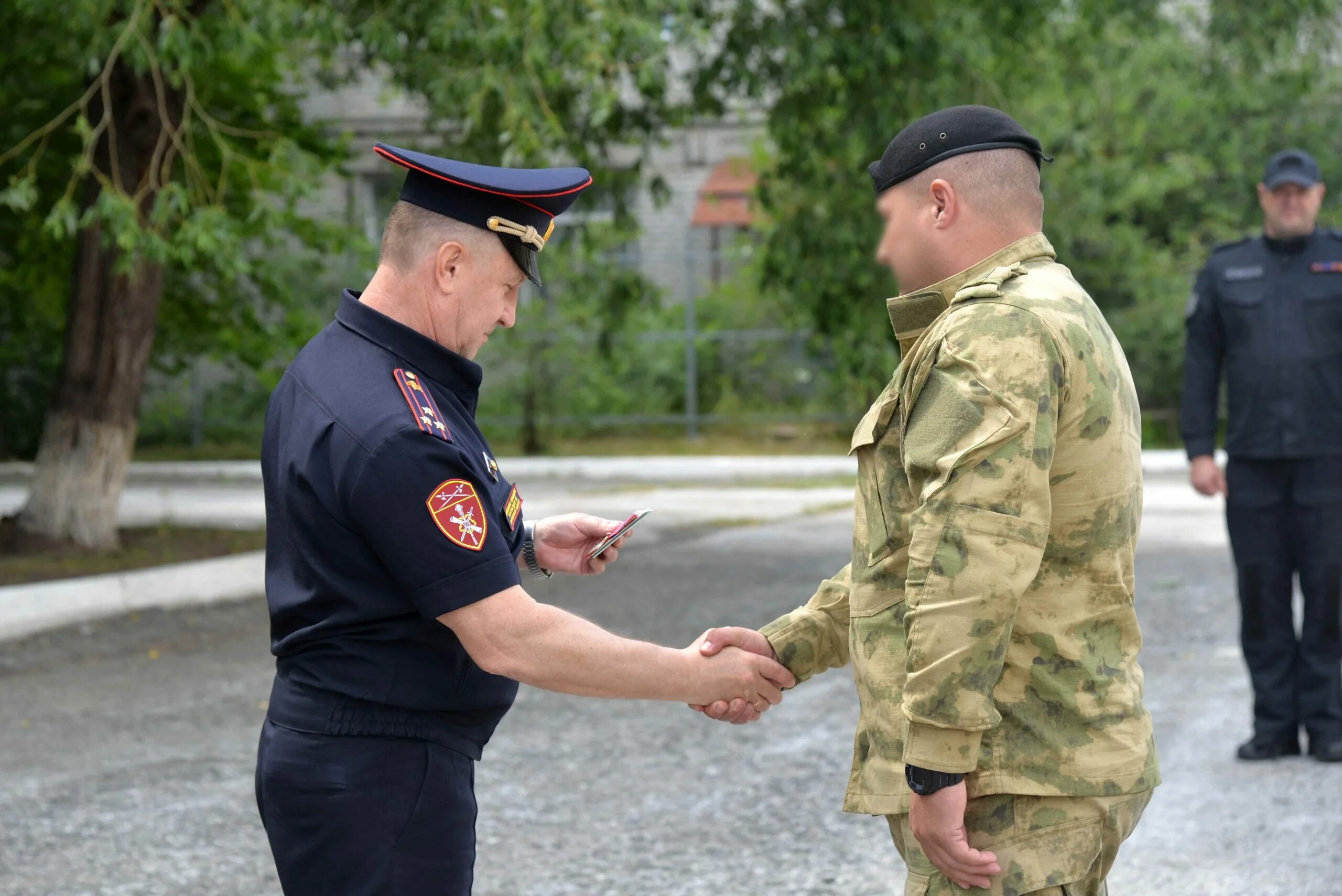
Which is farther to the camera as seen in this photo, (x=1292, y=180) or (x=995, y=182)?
(x=1292, y=180)

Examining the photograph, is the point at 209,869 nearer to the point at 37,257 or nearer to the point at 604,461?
the point at 37,257

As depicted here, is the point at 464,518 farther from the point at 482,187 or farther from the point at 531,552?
the point at 531,552

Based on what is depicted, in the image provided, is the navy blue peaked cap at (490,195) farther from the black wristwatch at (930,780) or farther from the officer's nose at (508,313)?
the black wristwatch at (930,780)

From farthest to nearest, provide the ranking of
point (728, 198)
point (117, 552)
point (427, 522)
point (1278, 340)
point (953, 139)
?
point (728, 198) < point (117, 552) < point (1278, 340) < point (953, 139) < point (427, 522)

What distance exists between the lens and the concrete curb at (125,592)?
826cm

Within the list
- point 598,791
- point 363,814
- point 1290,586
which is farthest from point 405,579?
point 1290,586

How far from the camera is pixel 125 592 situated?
8922 millimetres

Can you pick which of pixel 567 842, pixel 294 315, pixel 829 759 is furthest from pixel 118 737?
pixel 294 315

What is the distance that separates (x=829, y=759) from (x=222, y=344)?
8.91 metres

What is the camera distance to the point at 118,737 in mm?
6000

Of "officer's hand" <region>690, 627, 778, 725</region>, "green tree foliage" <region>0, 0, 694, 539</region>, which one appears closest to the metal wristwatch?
"officer's hand" <region>690, 627, 778, 725</region>

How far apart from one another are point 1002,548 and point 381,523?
3.01 feet

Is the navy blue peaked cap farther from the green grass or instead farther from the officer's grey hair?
the green grass

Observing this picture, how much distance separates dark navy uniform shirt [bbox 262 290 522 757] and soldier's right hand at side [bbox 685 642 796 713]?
0.36m
